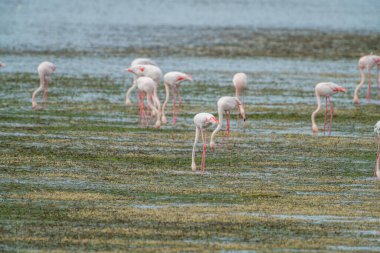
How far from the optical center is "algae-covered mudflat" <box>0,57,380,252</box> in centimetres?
1213

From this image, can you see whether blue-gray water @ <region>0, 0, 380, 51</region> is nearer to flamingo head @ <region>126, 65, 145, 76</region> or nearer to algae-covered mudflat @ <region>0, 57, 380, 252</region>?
flamingo head @ <region>126, 65, 145, 76</region>

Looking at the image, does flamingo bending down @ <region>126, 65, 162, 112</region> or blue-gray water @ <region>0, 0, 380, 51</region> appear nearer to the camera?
flamingo bending down @ <region>126, 65, 162, 112</region>

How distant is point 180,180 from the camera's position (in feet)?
53.7

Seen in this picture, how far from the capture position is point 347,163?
1848 centimetres

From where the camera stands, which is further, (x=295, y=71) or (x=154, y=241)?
(x=295, y=71)

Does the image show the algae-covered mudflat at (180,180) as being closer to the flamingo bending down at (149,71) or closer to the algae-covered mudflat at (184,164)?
the algae-covered mudflat at (184,164)

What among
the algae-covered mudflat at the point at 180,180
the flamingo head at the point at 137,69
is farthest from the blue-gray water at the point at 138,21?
the algae-covered mudflat at the point at 180,180

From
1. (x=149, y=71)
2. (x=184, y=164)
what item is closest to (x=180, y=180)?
(x=184, y=164)

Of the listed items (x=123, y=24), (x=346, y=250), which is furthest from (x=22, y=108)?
(x=123, y=24)

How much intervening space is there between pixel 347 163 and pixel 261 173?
2.04 meters

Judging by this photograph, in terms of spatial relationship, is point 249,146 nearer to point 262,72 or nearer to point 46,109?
point 46,109

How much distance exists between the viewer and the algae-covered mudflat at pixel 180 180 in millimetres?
12133

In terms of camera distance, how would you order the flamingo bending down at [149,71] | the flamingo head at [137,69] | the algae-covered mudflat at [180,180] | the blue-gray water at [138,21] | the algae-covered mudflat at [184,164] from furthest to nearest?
1. the blue-gray water at [138,21]
2. the flamingo head at [137,69]
3. the flamingo bending down at [149,71]
4. the algae-covered mudflat at [184,164]
5. the algae-covered mudflat at [180,180]

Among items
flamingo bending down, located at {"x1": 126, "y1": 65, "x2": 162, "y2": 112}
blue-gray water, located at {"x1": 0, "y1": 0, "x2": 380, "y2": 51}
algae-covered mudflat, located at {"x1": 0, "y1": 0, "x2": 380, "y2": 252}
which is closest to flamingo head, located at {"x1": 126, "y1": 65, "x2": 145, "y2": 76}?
flamingo bending down, located at {"x1": 126, "y1": 65, "x2": 162, "y2": 112}
